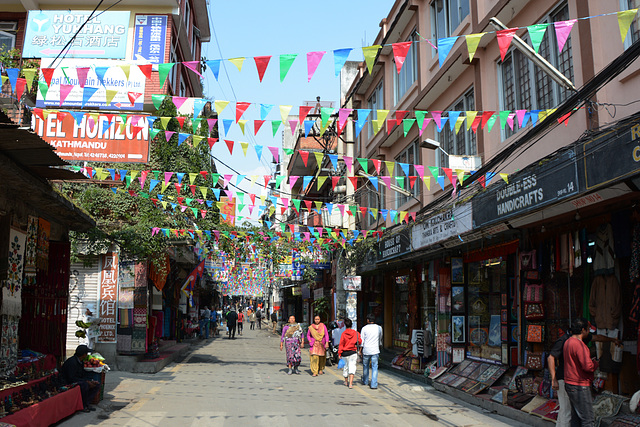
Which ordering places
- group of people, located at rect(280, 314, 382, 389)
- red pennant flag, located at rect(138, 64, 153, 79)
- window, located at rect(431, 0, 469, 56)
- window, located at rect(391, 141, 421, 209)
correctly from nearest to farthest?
red pennant flag, located at rect(138, 64, 153, 79), group of people, located at rect(280, 314, 382, 389), window, located at rect(431, 0, 469, 56), window, located at rect(391, 141, 421, 209)

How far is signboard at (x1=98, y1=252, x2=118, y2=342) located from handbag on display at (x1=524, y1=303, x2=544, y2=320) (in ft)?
38.5

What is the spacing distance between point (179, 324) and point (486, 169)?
72.4ft

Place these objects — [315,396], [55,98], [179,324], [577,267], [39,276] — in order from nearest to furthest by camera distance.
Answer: [577,267] → [39,276] → [315,396] → [55,98] → [179,324]

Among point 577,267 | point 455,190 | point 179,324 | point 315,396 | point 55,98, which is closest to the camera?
point 577,267

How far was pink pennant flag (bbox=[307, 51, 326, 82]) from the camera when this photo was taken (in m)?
7.38

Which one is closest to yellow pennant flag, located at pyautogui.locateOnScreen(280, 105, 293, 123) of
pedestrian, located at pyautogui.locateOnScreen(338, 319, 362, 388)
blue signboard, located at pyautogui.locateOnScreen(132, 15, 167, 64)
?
pedestrian, located at pyautogui.locateOnScreen(338, 319, 362, 388)

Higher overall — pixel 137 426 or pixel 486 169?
pixel 486 169

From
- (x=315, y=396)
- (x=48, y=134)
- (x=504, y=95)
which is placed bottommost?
(x=315, y=396)

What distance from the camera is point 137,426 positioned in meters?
8.58

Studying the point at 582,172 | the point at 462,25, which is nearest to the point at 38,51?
the point at 462,25

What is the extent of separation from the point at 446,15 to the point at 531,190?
789 centimetres

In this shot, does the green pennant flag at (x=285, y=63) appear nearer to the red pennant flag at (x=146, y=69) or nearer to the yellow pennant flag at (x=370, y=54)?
the yellow pennant flag at (x=370, y=54)

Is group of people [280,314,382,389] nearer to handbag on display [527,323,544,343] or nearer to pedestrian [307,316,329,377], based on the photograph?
pedestrian [307,316,329,377]

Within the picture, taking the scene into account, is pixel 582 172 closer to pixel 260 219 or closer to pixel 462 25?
pixel 462 25
